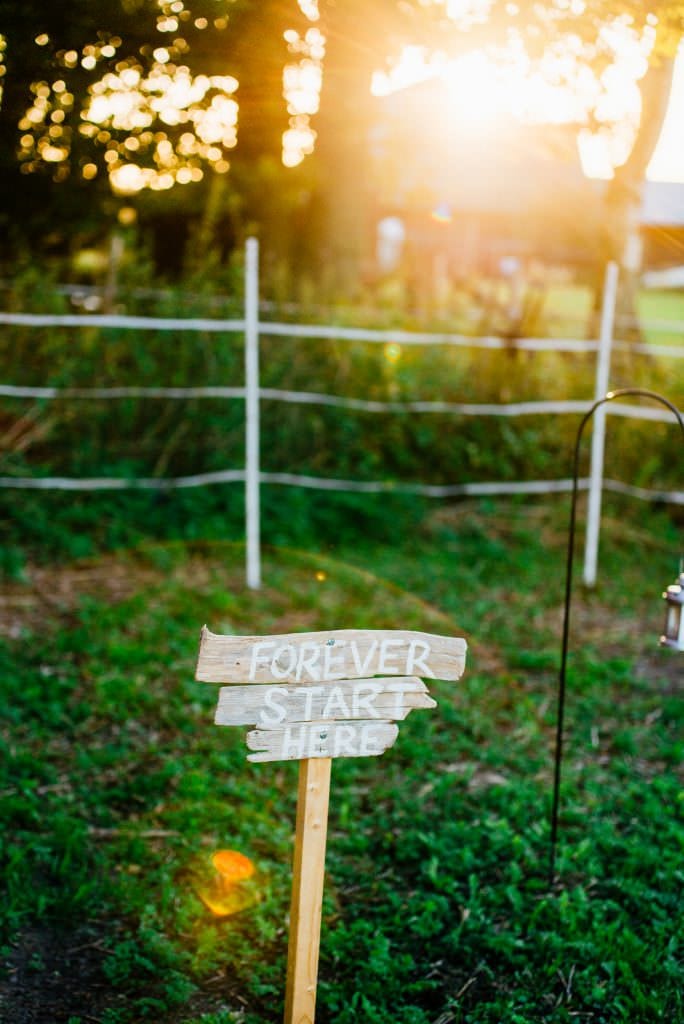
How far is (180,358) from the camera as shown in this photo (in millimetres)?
6734

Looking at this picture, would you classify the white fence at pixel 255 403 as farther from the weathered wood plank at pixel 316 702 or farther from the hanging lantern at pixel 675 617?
the weathered wood plank at pixel 316 702

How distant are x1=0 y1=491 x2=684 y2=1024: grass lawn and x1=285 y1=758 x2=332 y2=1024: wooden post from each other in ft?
1.17

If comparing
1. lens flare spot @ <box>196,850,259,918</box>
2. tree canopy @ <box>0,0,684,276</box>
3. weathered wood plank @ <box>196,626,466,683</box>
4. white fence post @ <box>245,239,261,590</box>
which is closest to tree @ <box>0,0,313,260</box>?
tree canopy @ <box>0,0,684,276</box>

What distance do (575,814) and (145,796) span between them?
1.50m

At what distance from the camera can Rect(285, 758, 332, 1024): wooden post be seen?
2291mm

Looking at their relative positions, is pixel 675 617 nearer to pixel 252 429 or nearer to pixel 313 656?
pixel 313 656

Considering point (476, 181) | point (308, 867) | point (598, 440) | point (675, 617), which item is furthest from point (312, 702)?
point (476, 181)

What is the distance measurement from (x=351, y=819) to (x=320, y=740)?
4.64 feet

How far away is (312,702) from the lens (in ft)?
7.42

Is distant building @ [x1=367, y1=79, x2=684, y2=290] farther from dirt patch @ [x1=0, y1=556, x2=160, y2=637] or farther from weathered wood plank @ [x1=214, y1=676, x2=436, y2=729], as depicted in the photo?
weathered wood plank @ [x1=214, y1=676, x2=436, y2=729]

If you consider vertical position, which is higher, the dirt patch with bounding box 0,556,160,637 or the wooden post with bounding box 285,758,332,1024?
the wooden post with bounding box 285,758,332,1024

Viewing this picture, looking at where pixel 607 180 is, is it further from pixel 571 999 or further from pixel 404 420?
pixel 571 999

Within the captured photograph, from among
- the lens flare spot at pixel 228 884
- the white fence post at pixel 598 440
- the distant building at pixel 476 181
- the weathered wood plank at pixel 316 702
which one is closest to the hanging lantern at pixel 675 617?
the weathered wood plank at pixel 316 702

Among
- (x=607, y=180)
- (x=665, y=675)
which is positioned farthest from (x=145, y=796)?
(x=607, y=180)
